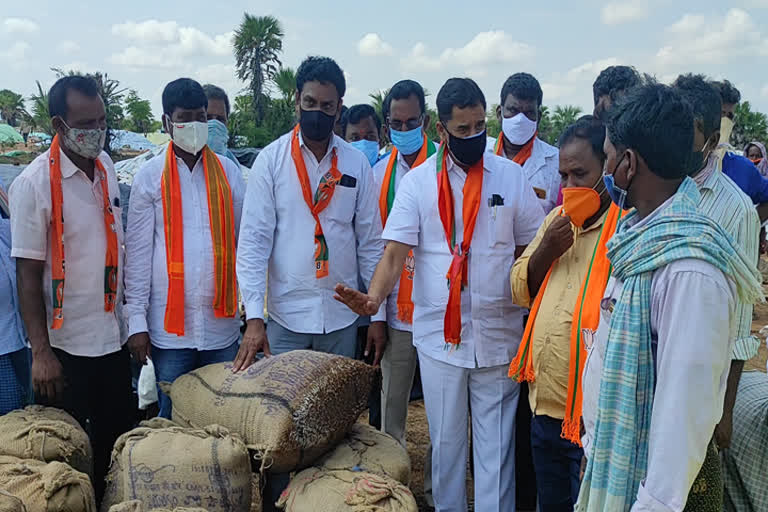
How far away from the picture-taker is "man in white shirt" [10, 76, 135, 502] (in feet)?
9.64

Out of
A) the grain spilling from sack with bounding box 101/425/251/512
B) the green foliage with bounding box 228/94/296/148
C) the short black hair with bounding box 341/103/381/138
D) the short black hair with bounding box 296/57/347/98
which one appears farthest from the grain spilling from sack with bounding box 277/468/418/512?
the green foliage with bounding box 228/94/296/148

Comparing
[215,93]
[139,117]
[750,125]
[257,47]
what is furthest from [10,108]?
[215,93]

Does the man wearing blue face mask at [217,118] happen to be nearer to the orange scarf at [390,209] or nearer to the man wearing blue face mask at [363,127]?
the man wearing blue face mask at [363,127]

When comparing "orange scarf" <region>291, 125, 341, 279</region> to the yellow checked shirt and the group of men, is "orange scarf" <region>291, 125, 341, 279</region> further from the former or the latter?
the yellow checked shirt

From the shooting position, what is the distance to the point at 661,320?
157 centimetres

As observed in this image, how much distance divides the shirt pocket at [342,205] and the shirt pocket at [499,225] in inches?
31.5

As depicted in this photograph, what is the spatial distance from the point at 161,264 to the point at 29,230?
623mm

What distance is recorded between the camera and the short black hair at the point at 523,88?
4.18 m

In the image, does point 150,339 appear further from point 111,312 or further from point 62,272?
point 62,272

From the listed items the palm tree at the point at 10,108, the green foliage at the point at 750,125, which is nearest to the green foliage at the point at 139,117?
the palm tree at the point at 10,108

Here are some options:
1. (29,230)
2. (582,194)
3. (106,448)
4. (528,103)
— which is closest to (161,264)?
(29,230)

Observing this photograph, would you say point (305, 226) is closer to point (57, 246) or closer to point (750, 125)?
point (57, 246)

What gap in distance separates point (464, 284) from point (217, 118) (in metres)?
2.62

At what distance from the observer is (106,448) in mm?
3336
